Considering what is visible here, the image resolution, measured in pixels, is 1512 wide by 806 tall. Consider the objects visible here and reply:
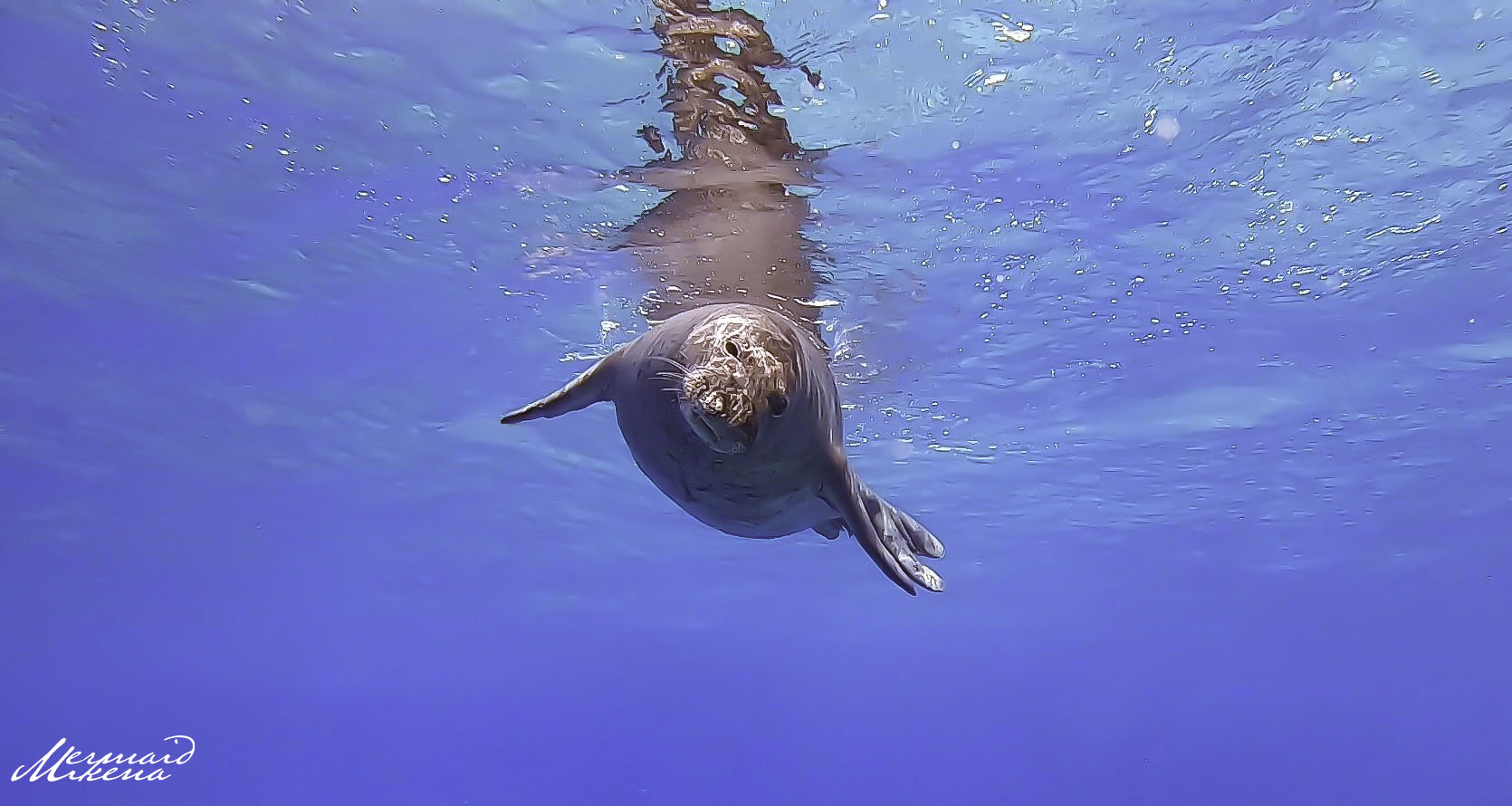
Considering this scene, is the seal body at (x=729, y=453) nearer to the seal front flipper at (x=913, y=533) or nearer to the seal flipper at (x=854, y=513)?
the seal flipper at (x=854, y=513)

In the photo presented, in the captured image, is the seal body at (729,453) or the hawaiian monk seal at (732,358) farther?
the seal body at (729,453)

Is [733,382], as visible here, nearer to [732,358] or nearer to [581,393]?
[732,358]

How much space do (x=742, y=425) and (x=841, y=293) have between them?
870cm

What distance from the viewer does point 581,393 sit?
600cm

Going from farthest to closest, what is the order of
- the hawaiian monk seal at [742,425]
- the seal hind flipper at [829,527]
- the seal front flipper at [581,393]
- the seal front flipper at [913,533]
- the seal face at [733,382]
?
the seal front flipper at [913,533] < the seal hind flipper at [829,527] < the seal front flipper at [581,393] < the hawaiian monk seal at [742,425] < the seal face at [733,382]

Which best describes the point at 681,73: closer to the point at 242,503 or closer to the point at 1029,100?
the point at 1029,100

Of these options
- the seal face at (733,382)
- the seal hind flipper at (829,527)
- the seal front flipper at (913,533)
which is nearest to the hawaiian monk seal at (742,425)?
the seal face at (733,382)

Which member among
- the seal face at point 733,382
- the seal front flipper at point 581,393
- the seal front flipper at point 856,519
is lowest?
the seal front flipper at point 856,519

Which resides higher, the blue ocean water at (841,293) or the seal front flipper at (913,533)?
the blue ocean water at (841,293)

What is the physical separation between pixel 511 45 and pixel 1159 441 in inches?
654

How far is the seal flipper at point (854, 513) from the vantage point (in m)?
4.98

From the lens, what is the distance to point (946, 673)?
235 ft

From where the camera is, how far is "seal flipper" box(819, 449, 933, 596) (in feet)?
16.3

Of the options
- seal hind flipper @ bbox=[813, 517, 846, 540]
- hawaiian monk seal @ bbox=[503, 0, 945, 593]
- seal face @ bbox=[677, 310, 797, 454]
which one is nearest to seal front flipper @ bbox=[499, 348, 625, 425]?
hawaiian monk seal @ bbox=[503, 0, 945, 593]
